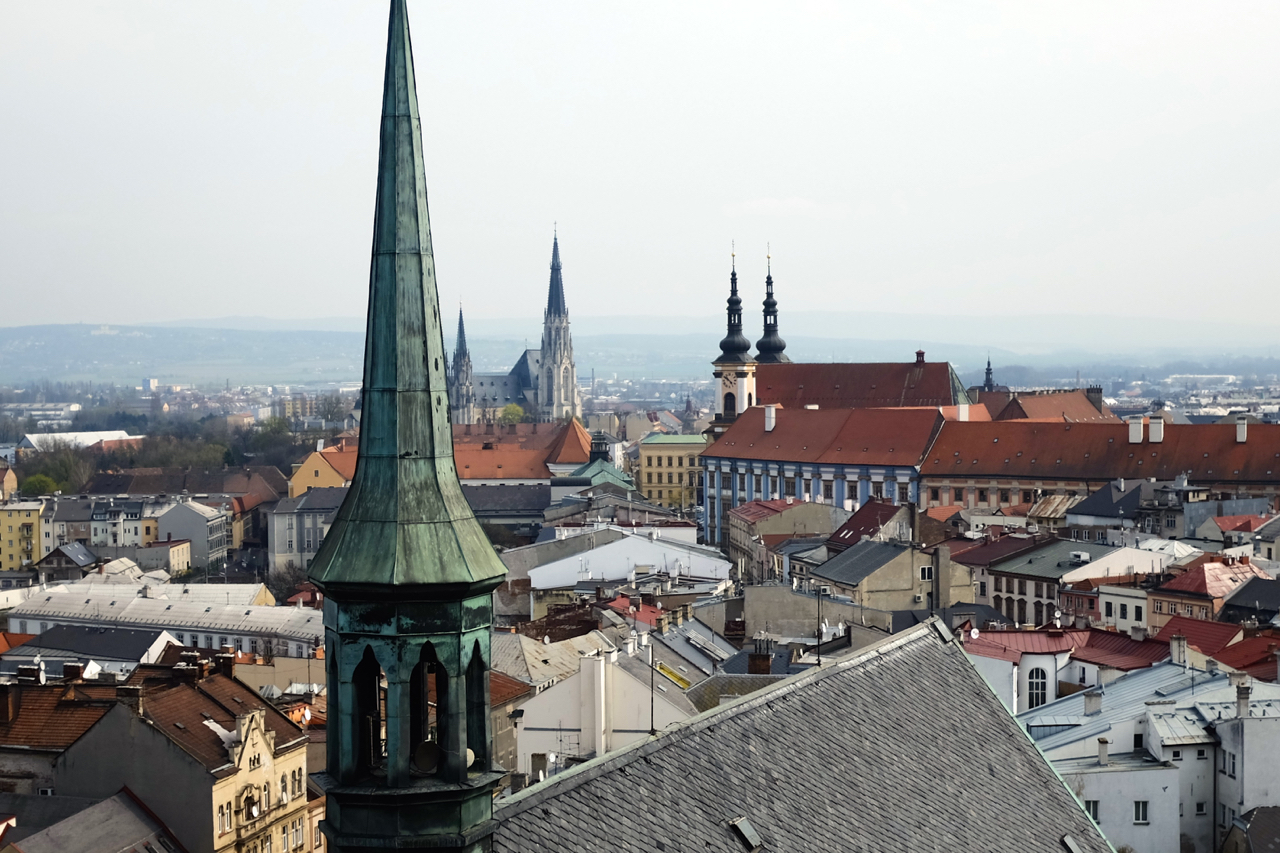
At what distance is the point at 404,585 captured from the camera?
35.3 feet

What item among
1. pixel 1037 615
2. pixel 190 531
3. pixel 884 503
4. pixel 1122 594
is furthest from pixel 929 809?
pixel 190 531

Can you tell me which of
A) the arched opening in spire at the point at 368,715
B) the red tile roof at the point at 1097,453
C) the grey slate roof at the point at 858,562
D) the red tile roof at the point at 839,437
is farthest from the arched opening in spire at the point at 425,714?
the red tile roof at the point at 839,437

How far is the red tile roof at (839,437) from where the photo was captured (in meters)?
108

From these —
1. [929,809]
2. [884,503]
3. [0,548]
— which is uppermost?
[929,809]

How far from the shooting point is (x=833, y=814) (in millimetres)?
13680

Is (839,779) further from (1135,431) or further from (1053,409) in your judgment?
(1053,409)

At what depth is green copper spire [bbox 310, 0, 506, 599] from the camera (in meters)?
11.0

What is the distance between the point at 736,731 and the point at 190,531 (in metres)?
115

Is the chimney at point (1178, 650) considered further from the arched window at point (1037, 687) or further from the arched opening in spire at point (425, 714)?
the arched opening in spire at point (425, 714)

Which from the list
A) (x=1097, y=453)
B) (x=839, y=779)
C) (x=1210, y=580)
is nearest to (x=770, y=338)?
(x=1097, y=453)

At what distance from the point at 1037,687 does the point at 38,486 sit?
422ft

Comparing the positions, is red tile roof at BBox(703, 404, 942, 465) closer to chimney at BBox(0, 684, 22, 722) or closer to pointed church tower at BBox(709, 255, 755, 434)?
pointed church tower at BBox(709, 255, 755, 434)

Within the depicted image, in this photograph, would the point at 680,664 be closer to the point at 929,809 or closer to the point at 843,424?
the point at 929,809

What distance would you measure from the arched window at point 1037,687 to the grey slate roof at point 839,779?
2988 cm
